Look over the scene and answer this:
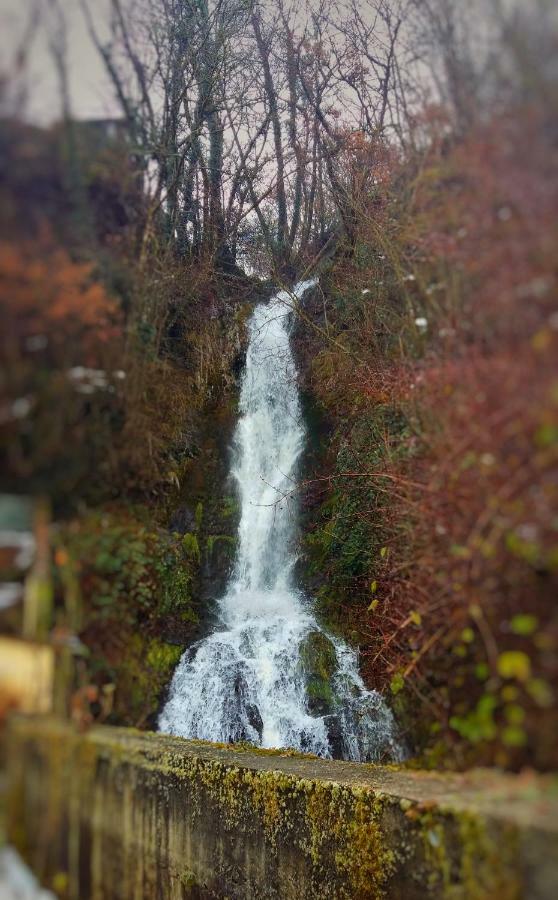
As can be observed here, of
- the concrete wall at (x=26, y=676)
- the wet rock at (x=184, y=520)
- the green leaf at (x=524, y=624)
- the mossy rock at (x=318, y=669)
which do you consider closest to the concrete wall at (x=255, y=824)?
the concrete wall at (x=26, y=676)

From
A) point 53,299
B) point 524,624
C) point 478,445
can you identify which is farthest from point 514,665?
point 53,299

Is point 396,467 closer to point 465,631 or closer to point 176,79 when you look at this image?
point 465,631

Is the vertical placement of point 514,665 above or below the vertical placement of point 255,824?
above

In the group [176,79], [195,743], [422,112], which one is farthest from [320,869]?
[176,79]

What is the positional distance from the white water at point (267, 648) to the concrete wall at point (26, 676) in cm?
256

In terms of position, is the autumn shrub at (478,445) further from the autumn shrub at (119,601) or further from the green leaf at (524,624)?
the autumn shrub at (119,601)

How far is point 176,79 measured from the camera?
20.0 ft

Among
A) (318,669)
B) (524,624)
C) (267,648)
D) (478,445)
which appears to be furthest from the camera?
(267,648)

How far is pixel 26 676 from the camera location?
259cm

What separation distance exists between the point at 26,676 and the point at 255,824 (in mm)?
2781

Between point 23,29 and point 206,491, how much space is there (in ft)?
17.4

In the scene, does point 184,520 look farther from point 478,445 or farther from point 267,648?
point 478,445

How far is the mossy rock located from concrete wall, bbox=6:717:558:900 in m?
0.99

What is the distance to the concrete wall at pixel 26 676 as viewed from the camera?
8.20ft
